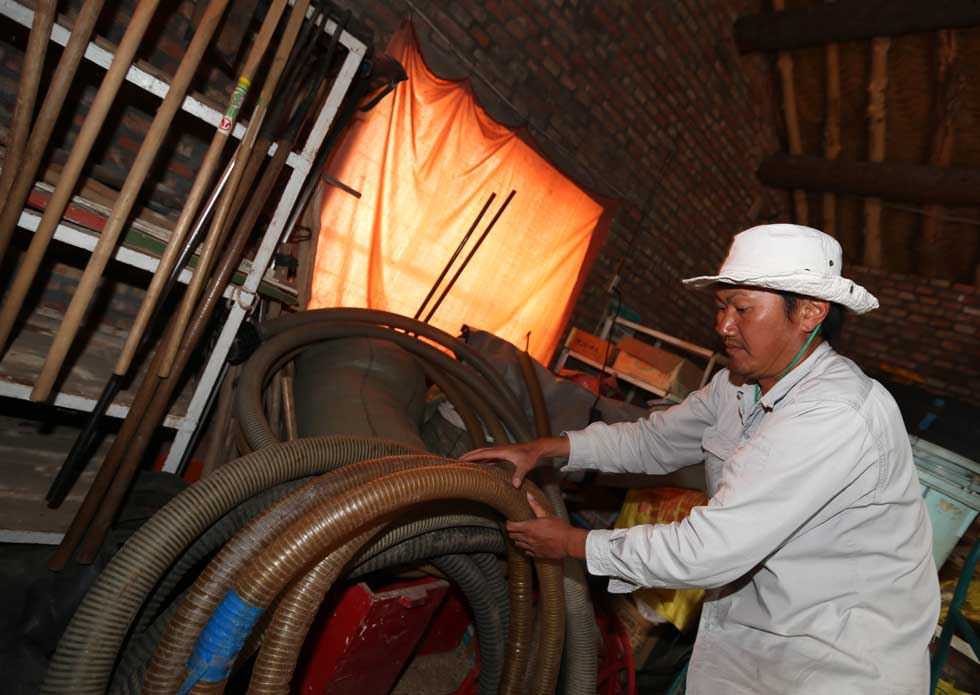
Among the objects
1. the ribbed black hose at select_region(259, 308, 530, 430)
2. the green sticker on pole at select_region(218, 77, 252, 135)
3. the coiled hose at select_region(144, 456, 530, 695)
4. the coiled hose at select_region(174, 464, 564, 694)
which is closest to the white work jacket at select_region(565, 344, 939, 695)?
the coiled hose at select_region(174, 464, 564, 694)

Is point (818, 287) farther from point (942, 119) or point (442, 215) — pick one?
point (942, 119)

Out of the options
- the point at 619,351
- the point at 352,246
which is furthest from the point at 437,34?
the point at 619,351

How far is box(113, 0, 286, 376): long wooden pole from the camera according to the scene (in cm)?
152

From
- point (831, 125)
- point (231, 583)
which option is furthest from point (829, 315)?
point (831, 125)

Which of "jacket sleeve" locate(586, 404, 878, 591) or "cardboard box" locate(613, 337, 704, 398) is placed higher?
"cardboard box" locate(613, 337, 704, 398)

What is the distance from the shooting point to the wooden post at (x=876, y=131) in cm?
468

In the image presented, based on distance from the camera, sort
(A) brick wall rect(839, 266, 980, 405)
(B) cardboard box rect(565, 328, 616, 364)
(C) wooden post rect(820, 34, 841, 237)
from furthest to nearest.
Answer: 1. (A) brick wall rect(839, 266, 980, 405)
2. (C) wooden post rect(820, 34, 841, 237)
3. (B) cardboard box rect(565, 328, 616, 364)

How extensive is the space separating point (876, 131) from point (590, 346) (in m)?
4.05

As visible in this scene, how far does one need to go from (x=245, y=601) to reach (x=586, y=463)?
4.07ft

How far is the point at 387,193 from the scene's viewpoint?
3086mm

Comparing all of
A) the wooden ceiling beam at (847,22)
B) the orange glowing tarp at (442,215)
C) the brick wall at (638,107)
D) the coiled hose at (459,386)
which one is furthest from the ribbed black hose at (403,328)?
the wooden ceiling beam at (847,22)

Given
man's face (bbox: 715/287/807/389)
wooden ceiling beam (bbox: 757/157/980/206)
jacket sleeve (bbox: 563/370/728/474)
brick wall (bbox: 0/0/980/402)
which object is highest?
wooden ceiling beam (bbox: 757/157/980/206)

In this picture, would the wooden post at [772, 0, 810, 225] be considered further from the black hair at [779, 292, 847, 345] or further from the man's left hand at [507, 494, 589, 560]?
the man's left hand at [507, 494, 589, 560]

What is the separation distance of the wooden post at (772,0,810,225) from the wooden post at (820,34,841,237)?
245 mm
